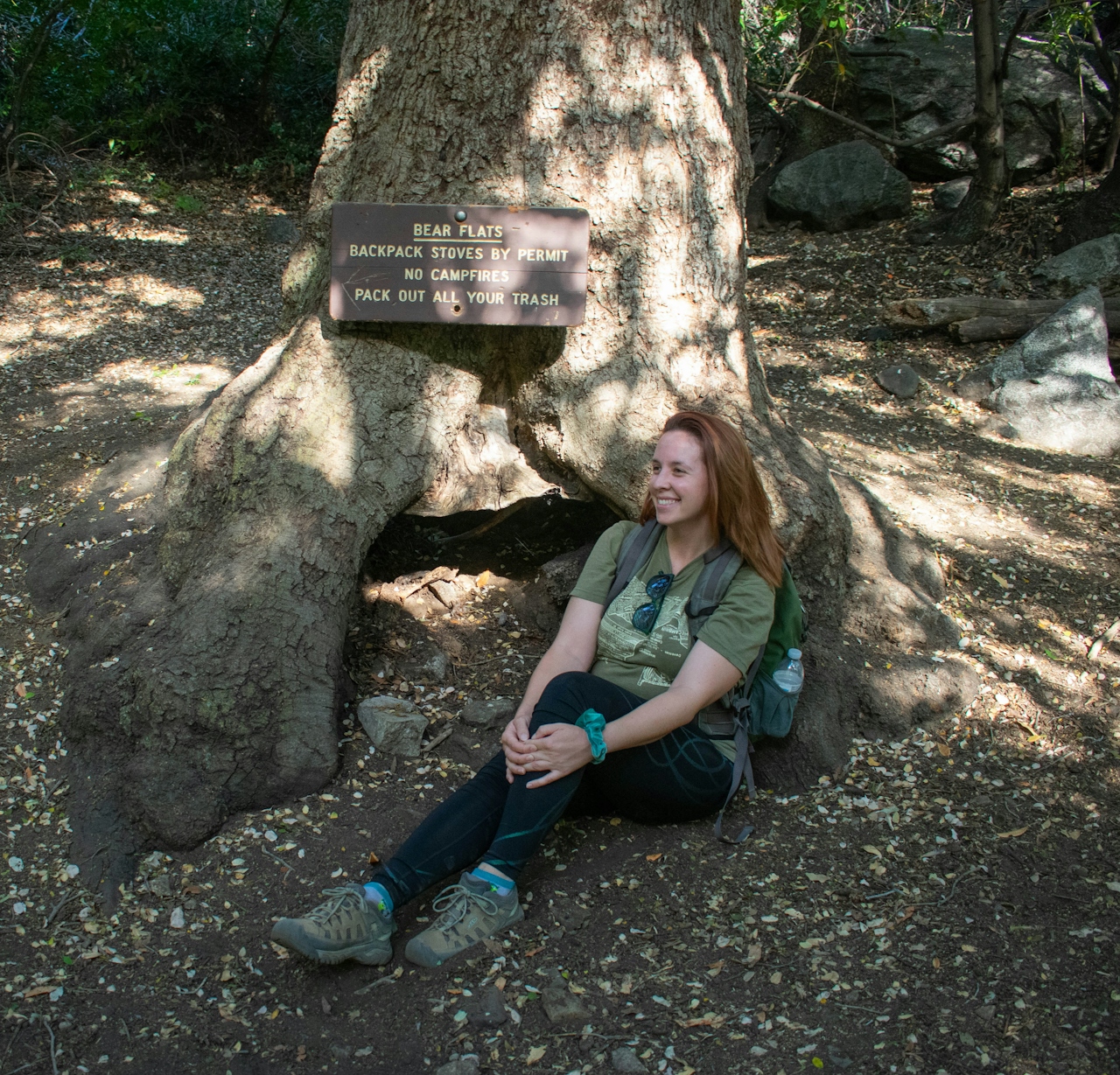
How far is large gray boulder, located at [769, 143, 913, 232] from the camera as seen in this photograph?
9.73 meters

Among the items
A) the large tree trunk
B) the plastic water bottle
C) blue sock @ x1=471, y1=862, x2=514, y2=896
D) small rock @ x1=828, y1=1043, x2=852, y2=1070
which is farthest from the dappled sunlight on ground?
blue sock @ x1=471, y1=862, x2=514, y2=896

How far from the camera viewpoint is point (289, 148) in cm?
1051

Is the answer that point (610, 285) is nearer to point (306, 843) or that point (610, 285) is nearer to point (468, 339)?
point (468, 339)

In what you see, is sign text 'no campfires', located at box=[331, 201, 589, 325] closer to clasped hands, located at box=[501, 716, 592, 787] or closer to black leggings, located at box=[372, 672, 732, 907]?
black leggings, located at box=[372, 672, 732, 907]

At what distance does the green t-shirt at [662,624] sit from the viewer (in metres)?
2.78

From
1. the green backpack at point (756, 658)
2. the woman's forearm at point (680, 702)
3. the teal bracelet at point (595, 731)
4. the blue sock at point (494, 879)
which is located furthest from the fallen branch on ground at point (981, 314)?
the blue sock at point (494, 879)

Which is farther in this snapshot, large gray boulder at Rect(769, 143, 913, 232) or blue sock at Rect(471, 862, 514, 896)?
large gray boulder at Rect(769, 143, 913, 232)

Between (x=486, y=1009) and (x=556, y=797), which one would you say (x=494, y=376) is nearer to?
(x=556, y=797)

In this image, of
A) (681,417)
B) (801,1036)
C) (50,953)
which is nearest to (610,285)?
(681,417)

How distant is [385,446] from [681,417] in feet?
4.01

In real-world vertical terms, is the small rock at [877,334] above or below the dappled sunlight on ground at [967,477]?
above

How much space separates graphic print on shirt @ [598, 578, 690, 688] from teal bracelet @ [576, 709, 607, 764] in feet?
0.86

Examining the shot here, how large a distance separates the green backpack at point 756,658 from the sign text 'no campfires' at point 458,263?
993 mm

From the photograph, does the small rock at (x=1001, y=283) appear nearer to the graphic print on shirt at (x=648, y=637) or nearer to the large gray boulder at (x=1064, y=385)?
the large gray boulder at (x=1064, y=385)
